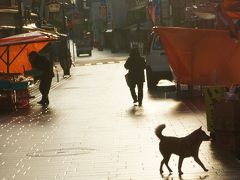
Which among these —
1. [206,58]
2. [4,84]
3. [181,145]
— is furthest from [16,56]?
[206,58]

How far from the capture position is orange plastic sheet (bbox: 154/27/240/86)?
9.73 m

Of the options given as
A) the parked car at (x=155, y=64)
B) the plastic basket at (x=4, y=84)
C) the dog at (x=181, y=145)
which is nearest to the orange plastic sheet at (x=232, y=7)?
the dog at (x=181, y=145)

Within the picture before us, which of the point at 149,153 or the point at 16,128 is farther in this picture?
the point at 16,128

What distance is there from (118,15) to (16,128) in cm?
10310

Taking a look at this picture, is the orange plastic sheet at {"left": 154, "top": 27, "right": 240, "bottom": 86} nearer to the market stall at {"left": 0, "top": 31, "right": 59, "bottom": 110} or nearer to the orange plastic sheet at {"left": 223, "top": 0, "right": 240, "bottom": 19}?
the orange plastic sheet at {"left": 223, "top": 0, "right": 240, "bottom": 19}

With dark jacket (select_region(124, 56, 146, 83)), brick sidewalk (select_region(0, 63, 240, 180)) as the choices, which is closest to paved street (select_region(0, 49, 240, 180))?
brick sidewalk (select_region(0, 63, 240, 180))

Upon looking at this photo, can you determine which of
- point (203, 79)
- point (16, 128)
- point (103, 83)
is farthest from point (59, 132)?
point (103, 83)

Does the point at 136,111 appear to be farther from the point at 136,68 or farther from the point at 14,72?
the point at 14,72

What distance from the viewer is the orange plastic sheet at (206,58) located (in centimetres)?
973

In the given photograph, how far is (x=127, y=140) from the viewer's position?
50.1ft

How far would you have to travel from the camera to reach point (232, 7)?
9.62m

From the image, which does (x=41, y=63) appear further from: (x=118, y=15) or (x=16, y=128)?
(x=118, y=15)

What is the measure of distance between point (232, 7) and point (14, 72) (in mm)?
18557

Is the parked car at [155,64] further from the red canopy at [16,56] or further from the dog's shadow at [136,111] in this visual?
the dog's shadow at [136,111]
